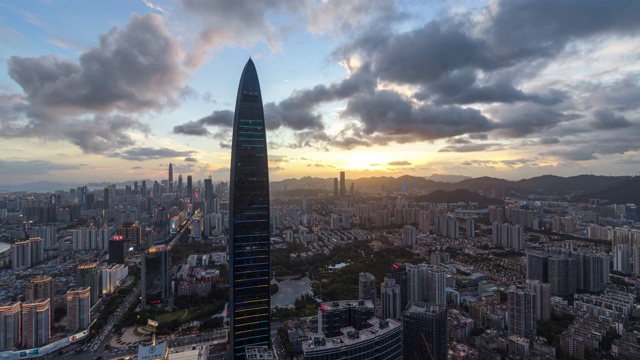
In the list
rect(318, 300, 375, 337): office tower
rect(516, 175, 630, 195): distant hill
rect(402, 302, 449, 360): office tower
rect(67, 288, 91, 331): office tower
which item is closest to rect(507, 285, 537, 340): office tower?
rect(402, 302, 449, 360): office tower

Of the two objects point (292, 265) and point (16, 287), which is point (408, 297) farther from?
point (16, 287)

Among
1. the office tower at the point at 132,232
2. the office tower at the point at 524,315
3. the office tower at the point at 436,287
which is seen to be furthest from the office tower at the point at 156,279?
the office tower at the point at 524,315

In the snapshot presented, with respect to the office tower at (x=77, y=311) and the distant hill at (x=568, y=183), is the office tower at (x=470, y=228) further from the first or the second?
the distant hill at (x=568, y=183)

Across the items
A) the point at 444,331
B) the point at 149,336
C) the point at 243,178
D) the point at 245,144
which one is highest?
the point at 245,144

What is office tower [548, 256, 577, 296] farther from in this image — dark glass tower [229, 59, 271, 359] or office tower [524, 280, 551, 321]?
dark glass tower [229, 59, 271, 359]

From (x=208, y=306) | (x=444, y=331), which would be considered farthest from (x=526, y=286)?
(x=208, y=306)
